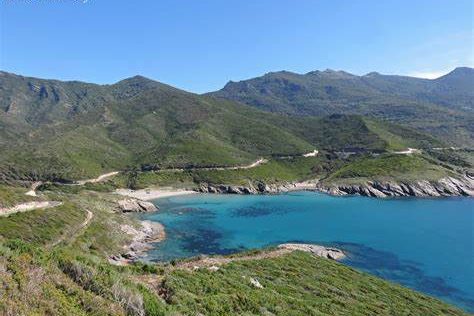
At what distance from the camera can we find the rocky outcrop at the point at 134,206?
131625mm

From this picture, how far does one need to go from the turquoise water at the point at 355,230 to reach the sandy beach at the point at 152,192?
20.2 feet

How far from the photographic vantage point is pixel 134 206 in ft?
441

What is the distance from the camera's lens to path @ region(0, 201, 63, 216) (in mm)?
79488

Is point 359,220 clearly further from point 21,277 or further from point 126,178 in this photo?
point 21,277

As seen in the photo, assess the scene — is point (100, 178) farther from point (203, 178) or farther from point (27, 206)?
point (27, 206)

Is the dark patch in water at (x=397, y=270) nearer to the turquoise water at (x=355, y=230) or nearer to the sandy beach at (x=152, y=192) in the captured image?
the turquoise water at (x=355, y=230)

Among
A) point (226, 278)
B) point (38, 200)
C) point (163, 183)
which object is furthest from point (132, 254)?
point (163, 183)

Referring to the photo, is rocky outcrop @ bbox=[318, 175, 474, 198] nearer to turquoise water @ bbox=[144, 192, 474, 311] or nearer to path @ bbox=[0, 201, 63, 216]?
turquoise water @ bbox=[144, 192, 474, 311]

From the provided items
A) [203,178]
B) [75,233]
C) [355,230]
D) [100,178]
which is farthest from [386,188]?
[75,233]

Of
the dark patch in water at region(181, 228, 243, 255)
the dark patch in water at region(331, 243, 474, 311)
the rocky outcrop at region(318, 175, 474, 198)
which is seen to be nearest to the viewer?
the dark patch in water at region(331, 243, 474, 311)

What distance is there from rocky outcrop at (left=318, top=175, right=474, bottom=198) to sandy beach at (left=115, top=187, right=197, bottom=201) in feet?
198

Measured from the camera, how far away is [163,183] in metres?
177

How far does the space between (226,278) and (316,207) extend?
115m

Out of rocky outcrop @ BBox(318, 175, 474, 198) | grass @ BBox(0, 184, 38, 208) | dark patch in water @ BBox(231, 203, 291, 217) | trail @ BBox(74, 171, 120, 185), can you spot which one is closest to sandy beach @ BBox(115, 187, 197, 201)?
trail @ BBox(74, 171, 120, 185)
